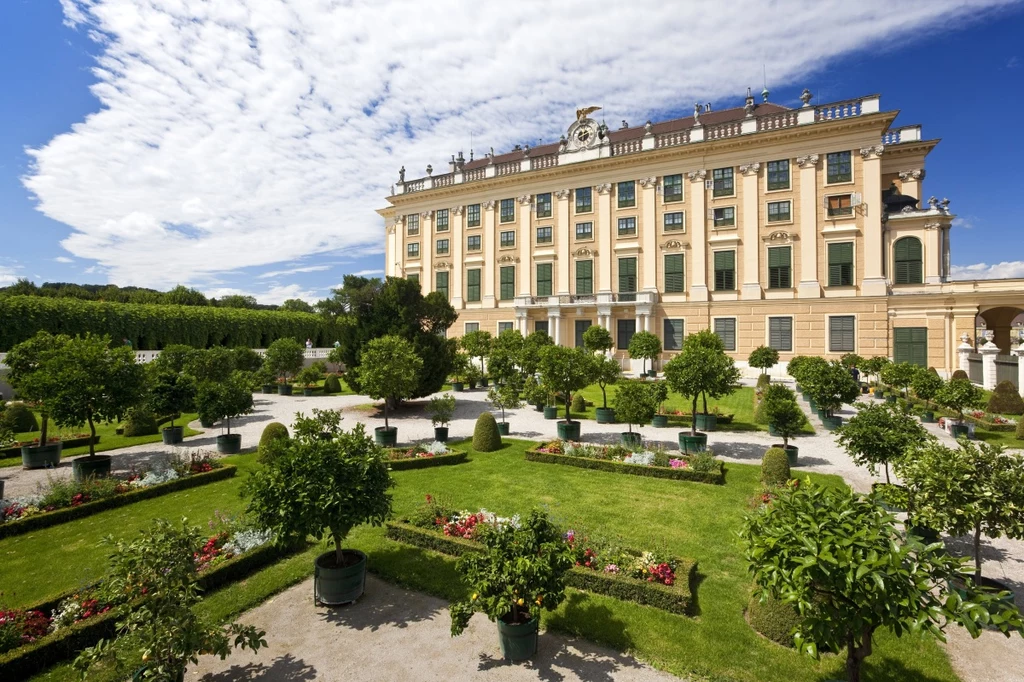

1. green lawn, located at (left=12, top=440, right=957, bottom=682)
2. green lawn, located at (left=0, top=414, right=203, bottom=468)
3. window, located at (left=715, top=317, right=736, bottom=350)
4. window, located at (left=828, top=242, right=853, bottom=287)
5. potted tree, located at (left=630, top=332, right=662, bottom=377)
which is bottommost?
green lawn, located at (left=12, top=440, right=957, bottom=682)

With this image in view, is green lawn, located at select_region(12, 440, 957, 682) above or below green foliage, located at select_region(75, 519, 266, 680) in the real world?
below

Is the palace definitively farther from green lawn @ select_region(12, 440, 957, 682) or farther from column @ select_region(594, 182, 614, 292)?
green lawn @ select_region(12, 440, 957, 682)

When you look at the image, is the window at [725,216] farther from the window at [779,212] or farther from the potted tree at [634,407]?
the potted tree at [634,407]

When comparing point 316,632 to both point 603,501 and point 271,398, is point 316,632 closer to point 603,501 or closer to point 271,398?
point 603,501

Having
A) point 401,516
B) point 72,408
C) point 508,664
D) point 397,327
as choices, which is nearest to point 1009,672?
point 508,664

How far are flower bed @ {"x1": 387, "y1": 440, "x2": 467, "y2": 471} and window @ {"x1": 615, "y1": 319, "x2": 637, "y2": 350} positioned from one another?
91.7 ft

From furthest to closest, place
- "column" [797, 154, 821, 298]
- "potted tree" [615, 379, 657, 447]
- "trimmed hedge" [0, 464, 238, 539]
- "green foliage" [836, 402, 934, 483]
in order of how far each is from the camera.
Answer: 1. "column" [797, 154, 821, 298]
2. "potted tree" [615, 379, 657, 447]
3. "trimmed hedge" [0, 464, 238, 539]
4. "green foliage" [836, 402, 934, 483]

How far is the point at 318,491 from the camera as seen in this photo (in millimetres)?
7871

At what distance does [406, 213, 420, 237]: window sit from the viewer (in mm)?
53594

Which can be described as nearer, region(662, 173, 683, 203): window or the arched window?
the arched window

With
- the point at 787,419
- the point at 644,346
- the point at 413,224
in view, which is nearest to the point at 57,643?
the point at 787,419

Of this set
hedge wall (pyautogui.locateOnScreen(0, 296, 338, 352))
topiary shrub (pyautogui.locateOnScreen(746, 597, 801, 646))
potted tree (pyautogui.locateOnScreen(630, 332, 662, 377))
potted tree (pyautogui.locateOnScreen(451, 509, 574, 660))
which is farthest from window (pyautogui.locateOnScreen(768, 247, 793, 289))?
potted tree (pyautogui.locateOnScreen(451, 509, 574, 660))

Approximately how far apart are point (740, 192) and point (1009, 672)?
38604mm

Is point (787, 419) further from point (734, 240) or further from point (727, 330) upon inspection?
point (734, 240)
